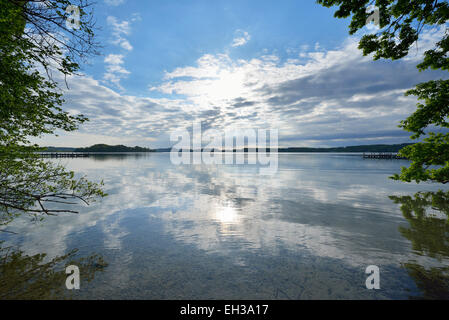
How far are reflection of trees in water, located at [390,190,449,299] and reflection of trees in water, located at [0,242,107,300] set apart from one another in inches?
505

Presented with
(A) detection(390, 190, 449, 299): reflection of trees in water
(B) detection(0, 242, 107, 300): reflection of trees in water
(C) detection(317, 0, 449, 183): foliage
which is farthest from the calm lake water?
(C) detection(317, 0, 449, 183): foliage

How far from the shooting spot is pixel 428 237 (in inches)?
450

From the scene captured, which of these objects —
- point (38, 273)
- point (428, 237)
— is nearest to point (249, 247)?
point (38, 273)

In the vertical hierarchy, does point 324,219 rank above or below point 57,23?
below

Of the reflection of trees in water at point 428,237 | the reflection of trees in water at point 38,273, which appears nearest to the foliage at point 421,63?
the reflection of trees in water at point 428,237

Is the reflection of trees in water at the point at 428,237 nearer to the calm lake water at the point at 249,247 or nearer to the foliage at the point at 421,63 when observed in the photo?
the calm lake water at the point at 249,247

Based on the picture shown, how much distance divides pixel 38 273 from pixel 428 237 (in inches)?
789

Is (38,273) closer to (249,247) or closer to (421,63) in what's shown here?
(249,247)

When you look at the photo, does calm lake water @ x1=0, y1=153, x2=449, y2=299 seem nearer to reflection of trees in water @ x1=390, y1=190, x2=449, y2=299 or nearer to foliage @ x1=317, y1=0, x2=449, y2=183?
reflection of trees in water @ x1=390, y1=190, x2=449, y2=299

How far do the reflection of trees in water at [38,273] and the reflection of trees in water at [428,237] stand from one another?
1283 centimetres
